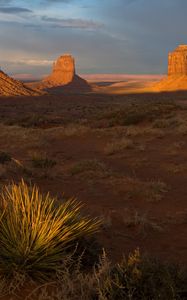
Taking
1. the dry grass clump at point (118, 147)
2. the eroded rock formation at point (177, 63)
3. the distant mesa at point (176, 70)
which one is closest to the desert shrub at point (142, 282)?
the dry grass clump at point (118, 147)

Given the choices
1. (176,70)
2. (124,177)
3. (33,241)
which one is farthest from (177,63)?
(33,241)

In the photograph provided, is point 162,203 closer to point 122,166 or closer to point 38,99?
point 122,166

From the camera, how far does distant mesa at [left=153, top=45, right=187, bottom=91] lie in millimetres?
154125

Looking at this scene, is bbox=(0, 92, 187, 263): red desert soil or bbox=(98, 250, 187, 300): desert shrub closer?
bbox=(98, 250, 187, 300): desert shrub

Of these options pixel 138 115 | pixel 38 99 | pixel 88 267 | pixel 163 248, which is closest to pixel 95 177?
pixel 163 248

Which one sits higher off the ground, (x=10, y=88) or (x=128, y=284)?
(x=10, y=88)

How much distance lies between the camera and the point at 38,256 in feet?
14.2

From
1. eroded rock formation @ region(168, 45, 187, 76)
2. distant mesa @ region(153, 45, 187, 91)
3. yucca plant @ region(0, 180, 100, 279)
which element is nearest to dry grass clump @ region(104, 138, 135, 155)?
yucca plant @ region(0, 180, 100, 279)

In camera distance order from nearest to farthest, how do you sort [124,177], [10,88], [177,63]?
[124,177] → [10,88] → [177,63]

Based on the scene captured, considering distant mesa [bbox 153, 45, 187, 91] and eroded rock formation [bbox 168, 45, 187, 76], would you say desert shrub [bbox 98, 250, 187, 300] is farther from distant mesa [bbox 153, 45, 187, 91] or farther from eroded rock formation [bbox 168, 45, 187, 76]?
eroded rock formation [bbox 168, 45, 187, 76]

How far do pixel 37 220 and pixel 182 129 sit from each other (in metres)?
17.4

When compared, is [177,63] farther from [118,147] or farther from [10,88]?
[118,147]

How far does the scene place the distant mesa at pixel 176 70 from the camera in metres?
154

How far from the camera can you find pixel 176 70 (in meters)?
167
